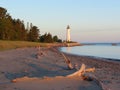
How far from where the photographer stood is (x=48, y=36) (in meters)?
126

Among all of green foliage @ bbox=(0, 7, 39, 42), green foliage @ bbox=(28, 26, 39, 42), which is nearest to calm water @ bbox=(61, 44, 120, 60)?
green foliage @ bbox=(0, 7, 39, 42)

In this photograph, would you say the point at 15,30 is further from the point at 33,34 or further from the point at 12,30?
A: the point at 33,34

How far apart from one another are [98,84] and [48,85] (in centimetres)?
192

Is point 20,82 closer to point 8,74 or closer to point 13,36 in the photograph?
point 8,74

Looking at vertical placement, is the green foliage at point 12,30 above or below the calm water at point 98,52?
above

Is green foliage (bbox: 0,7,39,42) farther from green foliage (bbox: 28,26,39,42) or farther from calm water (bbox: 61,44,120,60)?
calm water (bbox: 61,44,120,60)

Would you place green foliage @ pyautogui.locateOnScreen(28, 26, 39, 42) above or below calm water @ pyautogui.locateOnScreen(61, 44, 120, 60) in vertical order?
above

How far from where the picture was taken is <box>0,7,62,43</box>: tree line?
261ft

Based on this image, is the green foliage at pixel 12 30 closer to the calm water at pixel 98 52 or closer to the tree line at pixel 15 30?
the tree line at pixel 15 30

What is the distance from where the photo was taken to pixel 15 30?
9162 cm

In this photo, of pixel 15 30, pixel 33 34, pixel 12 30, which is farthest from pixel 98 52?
pixel 33 34

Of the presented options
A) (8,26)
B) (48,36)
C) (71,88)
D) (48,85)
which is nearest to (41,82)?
(48,85)

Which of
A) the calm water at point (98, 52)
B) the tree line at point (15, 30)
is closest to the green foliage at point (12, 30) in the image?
the tree line at point (15, 30)

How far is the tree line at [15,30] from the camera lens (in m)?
79.5
